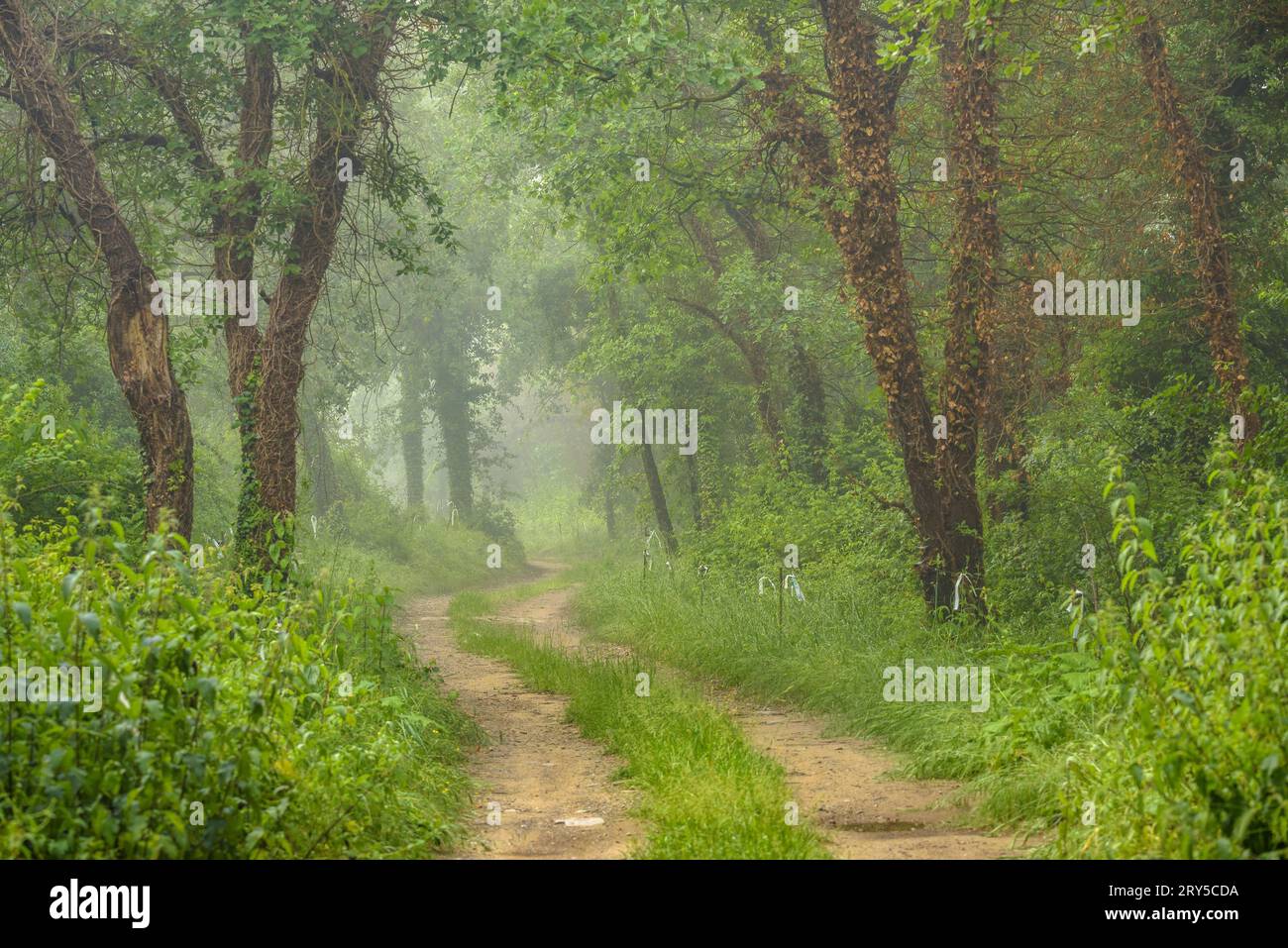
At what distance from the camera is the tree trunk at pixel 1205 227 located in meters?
12.8

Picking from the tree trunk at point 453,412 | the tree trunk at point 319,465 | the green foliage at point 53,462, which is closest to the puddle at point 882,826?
the green foliage at point 53,462

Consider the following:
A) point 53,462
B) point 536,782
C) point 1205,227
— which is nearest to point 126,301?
point 53,462

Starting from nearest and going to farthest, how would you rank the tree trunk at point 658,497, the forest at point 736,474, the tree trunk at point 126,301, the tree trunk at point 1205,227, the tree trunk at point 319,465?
the forest at point 736,474 < the tree trunk at point 126,301 < the tree trunk at point 1205,227 < the tree trunk at point 658,497 < the tree trunk at point 319,465

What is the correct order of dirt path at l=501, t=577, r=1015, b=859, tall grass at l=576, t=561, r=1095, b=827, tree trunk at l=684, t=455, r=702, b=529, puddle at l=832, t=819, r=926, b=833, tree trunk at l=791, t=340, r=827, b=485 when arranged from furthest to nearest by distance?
tree trunk at l=684, t=455, r=702, b=529 → tree trunk at l=791, t=340, r=827, b=485 → tall grass at l=576, t=561, r=1095, b=827 → puddle at l=832, t=819, r=926, b=833 → dirt path at l=501, t=577, r=1015, b=859

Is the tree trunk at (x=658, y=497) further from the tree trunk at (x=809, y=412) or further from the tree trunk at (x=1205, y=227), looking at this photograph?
the tree trunk at (x=1205, y=227)

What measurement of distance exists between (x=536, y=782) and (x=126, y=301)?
21.0 ft

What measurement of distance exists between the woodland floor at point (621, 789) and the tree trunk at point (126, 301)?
3.76m

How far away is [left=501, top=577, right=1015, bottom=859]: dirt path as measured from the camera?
6.31 meters

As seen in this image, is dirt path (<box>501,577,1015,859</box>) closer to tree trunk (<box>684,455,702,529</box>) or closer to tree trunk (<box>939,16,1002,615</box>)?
tree trunk (<box>939,16,1002,615</box>)

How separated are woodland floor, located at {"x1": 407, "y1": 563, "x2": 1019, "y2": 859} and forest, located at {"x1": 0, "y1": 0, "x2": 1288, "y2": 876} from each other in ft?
0.19

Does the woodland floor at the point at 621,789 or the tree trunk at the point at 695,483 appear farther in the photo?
the tree trunk at the point at 695,483

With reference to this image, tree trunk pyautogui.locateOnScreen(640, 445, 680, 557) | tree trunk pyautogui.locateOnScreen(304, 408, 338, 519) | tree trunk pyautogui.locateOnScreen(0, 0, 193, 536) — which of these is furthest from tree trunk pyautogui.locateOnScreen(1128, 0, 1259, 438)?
tree trunk pyautogui.locateOnScreen(304, 408, 338, 519)
